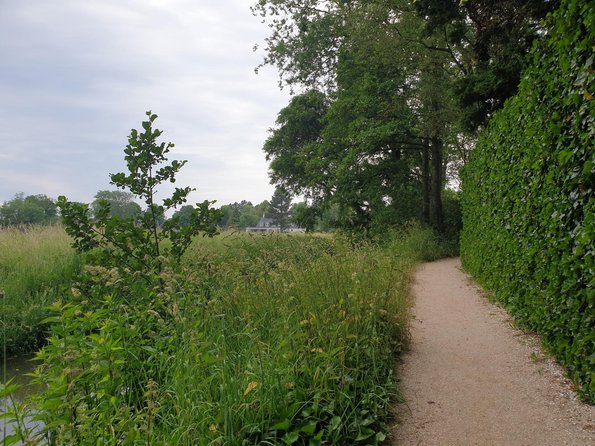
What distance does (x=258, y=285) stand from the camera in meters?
4.75

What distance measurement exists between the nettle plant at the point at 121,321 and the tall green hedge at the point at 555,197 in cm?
328

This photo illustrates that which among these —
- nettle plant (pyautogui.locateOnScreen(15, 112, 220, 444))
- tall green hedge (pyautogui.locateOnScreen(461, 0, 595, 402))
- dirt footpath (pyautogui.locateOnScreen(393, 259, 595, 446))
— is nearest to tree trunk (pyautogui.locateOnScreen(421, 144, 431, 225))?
tall green hedge (pyautogui.locateOnScreen(461, 0, 595, 402))

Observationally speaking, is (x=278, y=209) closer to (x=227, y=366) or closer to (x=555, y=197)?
(x=555, y=197)

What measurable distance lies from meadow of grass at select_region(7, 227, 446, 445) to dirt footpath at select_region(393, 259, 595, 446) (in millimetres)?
264

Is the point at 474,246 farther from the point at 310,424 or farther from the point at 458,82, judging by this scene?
the point at 310,424

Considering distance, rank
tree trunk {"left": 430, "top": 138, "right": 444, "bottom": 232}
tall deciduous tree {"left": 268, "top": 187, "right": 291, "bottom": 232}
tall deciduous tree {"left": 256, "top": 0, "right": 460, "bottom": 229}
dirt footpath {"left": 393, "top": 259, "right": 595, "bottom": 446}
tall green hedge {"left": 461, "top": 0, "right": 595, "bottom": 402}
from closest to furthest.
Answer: dirt footpath {"left": 393, "top": 259, "right": 595, "bottom": 446}, tall green hedge {"left": 461, "top": 0, "right": 595, "bottom": 402}, tall deciduous tree {"left": 256, "top": 0, "right": 460, "bottom": 229}, tree trunk {"left": 430, "top": 138, "right": 444, "bottom": 232}, tall deciduous tree {"left": 268, "top": 187, "right": 291, "bottom": 232}

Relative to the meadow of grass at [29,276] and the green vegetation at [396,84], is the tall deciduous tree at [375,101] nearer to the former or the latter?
the green vegetation at [396,84]

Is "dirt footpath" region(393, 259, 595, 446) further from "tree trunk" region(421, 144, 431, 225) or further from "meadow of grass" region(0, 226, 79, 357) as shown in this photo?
"tree trunk" region(421, 144, 431, 225)

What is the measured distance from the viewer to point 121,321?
3289 millimetres

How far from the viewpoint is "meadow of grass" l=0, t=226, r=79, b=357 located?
6.88 meters

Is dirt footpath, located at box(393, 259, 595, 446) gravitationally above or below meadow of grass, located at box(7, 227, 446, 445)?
below

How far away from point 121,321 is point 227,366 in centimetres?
96

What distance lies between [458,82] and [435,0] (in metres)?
2.07

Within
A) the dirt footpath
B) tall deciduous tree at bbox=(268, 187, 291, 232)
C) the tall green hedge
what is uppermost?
tall deciduous tree at bbox=(268, 187, 291, 232)
